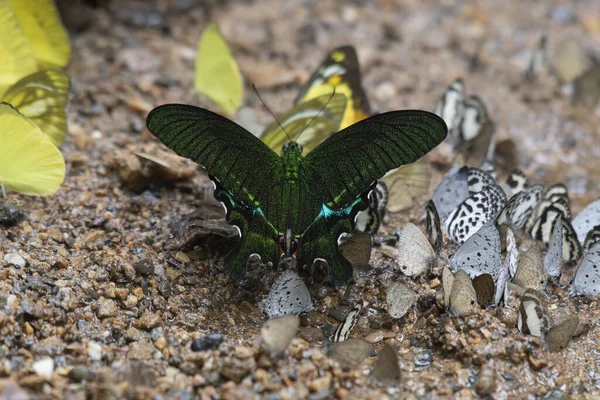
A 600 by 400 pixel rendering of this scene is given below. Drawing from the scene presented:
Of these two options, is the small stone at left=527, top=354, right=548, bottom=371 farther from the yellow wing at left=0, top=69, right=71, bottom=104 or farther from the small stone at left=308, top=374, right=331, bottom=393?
the yellow wing at left=0, top=69, right=71, bottom=104

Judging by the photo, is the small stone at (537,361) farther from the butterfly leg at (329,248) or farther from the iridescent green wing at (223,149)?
the iridescent green wing at (223,149)

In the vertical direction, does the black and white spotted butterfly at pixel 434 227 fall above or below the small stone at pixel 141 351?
above

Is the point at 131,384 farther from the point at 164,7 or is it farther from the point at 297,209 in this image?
the point at 164,7

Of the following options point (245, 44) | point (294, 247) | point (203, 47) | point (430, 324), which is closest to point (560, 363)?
point (430, 324)

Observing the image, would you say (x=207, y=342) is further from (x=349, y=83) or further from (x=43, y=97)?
(x=349, y=83)

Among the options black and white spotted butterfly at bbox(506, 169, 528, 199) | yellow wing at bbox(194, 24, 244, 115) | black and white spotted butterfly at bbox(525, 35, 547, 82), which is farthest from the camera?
black and white spotted butterfly at bbox(525, 35, 547, 82)

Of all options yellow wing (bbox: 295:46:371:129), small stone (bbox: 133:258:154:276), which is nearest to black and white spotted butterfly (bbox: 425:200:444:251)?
yellow wing (bbox: 295:46:371:129)

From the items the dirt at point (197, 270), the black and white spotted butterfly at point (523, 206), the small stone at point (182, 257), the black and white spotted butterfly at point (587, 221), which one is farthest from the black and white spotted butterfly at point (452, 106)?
the small stone at point (182, 257)
